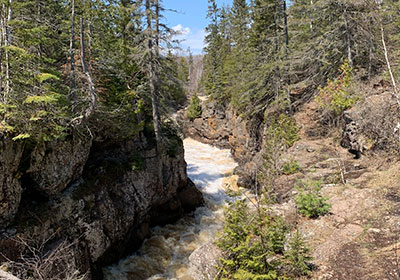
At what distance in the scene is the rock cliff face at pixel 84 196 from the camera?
304 inches

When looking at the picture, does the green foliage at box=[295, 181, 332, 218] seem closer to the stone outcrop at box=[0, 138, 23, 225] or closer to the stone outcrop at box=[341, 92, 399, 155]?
the stone outcrop at box=[341, 92, 399, 155]

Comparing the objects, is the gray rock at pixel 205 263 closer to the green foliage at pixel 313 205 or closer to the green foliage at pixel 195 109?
the green foliage at pixel 313 205

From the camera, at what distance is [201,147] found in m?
33.7

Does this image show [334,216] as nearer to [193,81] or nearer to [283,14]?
[283,14]

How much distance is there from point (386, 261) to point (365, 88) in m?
10.5

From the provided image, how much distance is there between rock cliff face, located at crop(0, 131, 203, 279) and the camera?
7.72 metres

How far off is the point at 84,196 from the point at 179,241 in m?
6.38

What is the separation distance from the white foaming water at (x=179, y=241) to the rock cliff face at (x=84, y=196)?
0.70 meters

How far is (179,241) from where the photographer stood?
45.9ft

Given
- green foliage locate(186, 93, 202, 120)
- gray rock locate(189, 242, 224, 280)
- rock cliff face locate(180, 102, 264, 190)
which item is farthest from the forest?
green foliage locate(186, 93, 202, 120)

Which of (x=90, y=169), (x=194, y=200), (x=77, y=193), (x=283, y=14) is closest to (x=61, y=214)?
(x=77, y=193)

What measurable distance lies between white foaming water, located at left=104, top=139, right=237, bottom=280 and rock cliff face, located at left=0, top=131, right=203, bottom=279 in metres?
0.70

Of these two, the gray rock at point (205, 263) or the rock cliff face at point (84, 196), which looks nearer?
the gray rock at point (205, 263)

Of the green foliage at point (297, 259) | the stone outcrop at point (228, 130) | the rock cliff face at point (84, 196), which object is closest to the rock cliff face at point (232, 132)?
the stone outcrop at point (228, 130)
